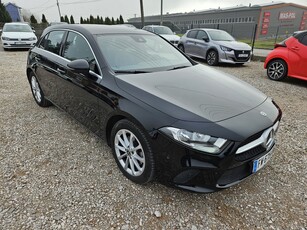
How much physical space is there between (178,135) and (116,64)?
1.21m

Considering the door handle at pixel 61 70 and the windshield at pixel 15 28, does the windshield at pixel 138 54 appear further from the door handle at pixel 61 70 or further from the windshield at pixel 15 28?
the windshield at pixel 15 28

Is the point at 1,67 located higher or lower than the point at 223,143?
lower

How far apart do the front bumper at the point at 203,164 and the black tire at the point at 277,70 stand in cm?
511

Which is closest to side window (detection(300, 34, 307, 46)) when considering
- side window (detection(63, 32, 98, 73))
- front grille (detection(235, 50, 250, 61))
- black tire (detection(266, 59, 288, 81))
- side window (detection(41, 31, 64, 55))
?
black tire (detection(266, 59, 288, 81))

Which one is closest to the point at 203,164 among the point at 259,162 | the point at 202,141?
the point at 202,141

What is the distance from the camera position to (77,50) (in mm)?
2879

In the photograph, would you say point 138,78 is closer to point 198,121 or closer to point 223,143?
point 198,121

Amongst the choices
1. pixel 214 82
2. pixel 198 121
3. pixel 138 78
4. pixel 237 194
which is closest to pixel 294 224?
pixel 237 194

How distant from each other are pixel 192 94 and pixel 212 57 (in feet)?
23.5

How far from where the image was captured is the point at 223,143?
1697mm

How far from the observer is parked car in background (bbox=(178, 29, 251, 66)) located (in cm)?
820

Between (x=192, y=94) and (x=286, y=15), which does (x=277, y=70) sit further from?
(x=286, y=15)

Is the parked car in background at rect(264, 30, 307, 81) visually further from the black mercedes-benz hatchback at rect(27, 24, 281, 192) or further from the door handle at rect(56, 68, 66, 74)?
the door handle at rect(56, 68, 66, 74)

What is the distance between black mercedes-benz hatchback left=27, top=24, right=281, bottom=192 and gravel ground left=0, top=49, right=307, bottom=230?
29 cm
